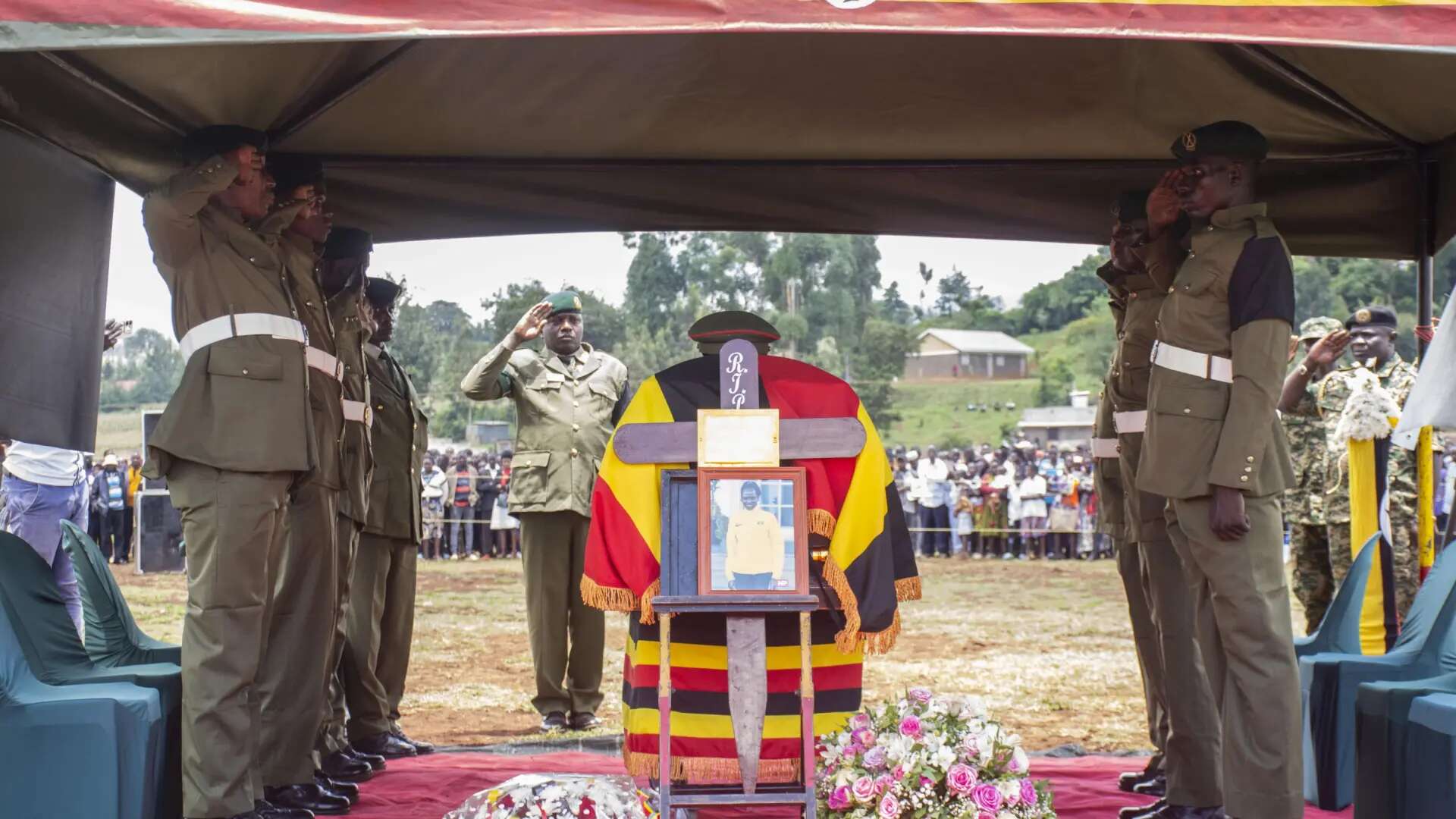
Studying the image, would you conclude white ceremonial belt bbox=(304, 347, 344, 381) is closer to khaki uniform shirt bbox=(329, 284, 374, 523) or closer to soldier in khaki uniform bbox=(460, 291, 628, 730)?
khaki uniform shirt bbox=(329, 284, 374, 523)

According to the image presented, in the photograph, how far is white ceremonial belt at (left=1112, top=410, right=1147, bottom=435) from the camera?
201 inches

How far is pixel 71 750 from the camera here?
4047 millimetres

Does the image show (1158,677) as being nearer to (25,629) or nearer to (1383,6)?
(1383,6)

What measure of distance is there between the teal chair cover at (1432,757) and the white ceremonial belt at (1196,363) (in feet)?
3.69

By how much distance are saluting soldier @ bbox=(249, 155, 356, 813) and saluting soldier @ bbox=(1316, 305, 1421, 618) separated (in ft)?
19.2

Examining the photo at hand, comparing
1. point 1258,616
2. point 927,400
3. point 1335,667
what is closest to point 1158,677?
point 1335,667

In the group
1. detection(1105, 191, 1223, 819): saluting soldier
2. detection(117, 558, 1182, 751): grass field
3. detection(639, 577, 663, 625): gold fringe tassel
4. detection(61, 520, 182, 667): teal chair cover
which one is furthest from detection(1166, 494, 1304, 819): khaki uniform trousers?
detection(61, 520, 182, 667): teal chair cover

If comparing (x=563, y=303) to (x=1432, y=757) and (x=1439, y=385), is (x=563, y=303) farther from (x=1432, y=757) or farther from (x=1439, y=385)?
(x=1432, y=757)

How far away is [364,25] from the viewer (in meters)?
3.28

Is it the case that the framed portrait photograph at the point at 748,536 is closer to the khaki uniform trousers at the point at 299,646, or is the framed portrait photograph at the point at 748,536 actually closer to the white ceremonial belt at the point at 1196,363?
the white ceremonial belt at the point at 1196,363

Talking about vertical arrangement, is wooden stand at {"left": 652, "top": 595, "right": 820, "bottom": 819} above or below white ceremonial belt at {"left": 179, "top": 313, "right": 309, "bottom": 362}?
below

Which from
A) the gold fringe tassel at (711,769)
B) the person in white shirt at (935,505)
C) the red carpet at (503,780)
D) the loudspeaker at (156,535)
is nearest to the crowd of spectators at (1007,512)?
the person in white shirt at (935,505)

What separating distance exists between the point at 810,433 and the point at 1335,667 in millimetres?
2360

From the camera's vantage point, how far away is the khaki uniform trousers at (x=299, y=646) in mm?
4980
